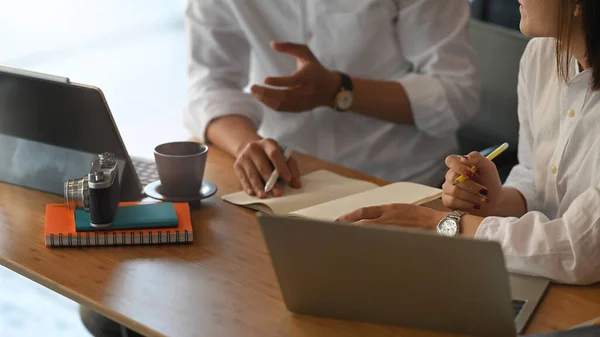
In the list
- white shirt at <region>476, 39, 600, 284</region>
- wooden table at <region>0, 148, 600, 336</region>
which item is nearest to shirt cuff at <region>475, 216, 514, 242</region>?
white shirt at <region>476, 39, 600, 284</region>

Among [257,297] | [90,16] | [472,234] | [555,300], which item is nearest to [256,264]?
[257,297]

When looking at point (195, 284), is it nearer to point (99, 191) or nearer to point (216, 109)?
point (99, 191)

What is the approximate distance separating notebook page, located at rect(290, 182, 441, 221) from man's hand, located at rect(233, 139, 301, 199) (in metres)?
0.13

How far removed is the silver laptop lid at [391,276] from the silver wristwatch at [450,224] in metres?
0.27

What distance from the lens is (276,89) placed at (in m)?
1.85

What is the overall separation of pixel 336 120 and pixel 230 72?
0.29 metres

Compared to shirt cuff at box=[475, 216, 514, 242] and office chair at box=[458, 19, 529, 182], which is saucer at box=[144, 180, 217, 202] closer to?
shirt cuff at box=[475, 216, 514, 242]

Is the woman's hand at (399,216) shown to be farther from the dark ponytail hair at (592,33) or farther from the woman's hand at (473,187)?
the dark ponytail hair at (592,33)

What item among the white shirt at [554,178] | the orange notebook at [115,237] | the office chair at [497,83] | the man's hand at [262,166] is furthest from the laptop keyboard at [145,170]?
the office chair at [497,83]

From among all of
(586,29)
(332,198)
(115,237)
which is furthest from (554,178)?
(115,237)

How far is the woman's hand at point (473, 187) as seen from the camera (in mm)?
1474

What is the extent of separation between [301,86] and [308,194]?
1.15 feet

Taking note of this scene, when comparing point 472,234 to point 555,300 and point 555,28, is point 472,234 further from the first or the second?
point 555,28

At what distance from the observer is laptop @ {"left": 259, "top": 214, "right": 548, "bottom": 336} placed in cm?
103
